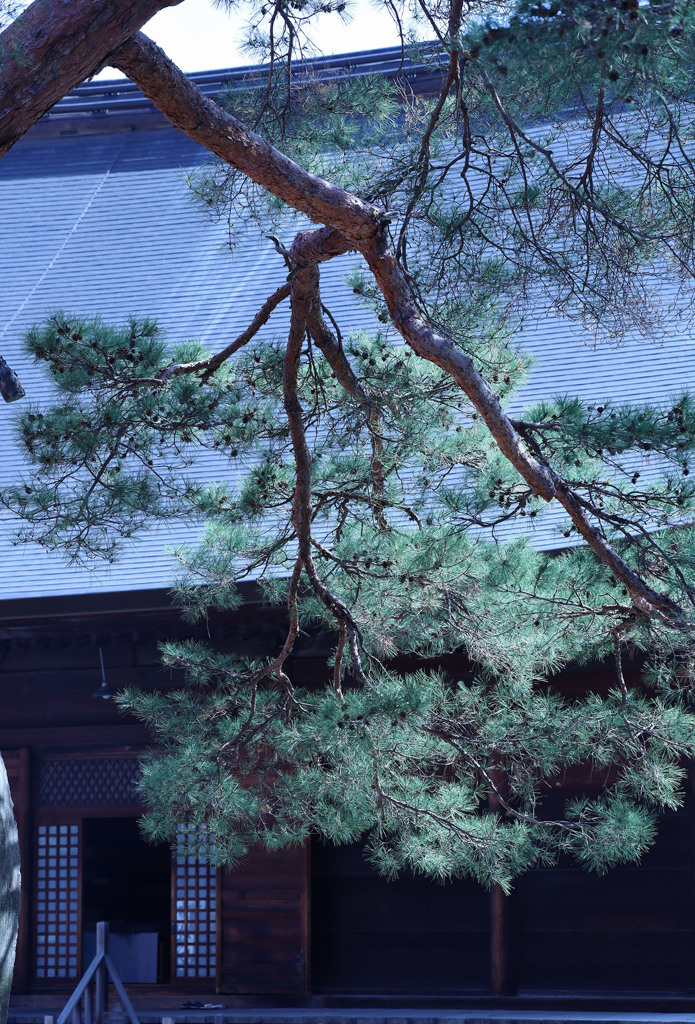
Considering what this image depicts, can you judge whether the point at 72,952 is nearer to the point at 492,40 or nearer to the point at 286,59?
the point at 286,59

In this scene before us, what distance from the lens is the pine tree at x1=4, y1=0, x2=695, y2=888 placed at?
3.05 metres

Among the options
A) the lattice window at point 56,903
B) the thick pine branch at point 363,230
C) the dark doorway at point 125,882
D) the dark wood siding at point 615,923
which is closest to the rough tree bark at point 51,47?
the thick pine branch at point 363,230

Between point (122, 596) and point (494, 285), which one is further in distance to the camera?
point (122, 596)

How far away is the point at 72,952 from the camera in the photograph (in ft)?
20.9

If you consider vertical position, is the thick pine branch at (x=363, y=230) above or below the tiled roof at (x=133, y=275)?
below

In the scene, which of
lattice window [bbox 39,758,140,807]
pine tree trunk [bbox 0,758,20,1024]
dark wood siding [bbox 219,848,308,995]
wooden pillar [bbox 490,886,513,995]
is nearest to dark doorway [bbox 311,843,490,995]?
dark wood siding [bbox 219,848,308,995]

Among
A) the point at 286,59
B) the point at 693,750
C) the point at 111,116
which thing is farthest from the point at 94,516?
the point at 111,116

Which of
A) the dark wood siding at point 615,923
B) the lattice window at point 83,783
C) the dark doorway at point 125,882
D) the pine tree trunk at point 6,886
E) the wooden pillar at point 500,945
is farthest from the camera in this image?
the dark doorway at point 125,882

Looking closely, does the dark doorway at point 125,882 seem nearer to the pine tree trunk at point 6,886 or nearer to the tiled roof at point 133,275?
the tiled roof at point 133,275

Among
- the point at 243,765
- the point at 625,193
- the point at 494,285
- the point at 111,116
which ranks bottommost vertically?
the point at 243,765

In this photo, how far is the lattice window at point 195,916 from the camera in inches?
250

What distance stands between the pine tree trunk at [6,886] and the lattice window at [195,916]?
3.52 metres

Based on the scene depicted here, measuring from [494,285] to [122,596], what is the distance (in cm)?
291

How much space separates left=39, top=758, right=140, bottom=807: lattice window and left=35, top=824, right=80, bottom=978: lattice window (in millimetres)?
160
